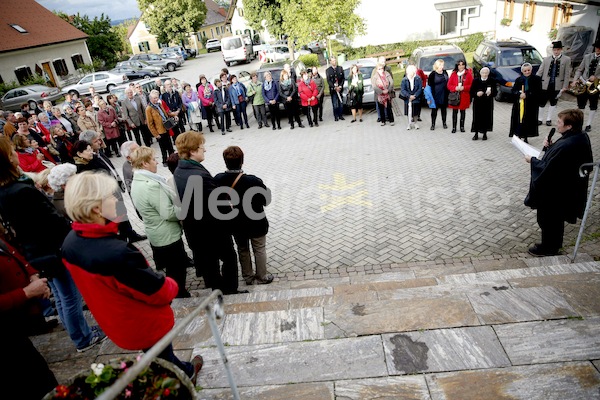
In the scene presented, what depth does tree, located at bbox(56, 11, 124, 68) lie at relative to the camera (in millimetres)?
40125

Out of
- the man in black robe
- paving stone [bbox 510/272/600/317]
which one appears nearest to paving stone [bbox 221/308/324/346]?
paving stone [bbox 510/272/600/317]

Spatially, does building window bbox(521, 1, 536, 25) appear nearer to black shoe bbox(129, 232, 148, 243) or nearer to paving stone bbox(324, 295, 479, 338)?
paving stone bbox(324, 295, 479, 338)

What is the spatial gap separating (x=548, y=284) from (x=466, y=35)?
26804mm

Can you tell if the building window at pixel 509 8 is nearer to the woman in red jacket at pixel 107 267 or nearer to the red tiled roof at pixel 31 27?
the woman in red jacket at pixel 107 267

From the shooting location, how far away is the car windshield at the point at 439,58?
13602 mm

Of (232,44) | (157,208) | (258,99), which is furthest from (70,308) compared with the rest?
(232,44)

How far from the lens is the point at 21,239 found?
11.1 feet

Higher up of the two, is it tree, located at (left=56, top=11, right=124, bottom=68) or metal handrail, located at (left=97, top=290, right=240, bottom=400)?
tree, located at (left=56, top=11, right=124, bottom=68)

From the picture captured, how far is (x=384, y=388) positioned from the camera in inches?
113

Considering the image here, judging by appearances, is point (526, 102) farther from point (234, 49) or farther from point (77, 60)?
point (77, 60)

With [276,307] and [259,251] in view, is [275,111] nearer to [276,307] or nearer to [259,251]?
[259,251]

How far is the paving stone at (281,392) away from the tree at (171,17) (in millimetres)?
52509

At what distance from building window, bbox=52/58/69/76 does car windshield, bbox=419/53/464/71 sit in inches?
1393

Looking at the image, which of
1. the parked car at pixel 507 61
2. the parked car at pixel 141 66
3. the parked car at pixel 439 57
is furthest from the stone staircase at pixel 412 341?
the parked car at pixel 141 66
